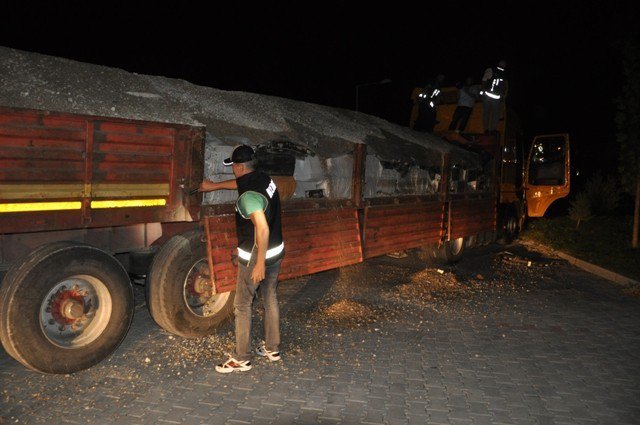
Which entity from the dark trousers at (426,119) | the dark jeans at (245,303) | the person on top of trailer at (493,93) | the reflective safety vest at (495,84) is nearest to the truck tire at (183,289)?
the dark jeans at (245,303)

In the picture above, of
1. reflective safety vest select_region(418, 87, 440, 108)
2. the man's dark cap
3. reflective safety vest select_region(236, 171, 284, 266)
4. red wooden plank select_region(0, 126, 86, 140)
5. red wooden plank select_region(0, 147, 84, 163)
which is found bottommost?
reflective safety vest select_region(236, 171, 284, 266)

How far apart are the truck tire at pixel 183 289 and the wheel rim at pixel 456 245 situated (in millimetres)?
6051

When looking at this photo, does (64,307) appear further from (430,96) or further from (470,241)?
(430,96)

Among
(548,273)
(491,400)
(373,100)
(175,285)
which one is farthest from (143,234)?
(373,100)

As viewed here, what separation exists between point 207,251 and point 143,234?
1.92 feet

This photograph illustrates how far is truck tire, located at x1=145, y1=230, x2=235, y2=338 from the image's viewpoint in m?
4.82

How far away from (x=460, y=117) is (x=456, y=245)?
2.87 metres

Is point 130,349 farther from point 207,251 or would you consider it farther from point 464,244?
point 464,244

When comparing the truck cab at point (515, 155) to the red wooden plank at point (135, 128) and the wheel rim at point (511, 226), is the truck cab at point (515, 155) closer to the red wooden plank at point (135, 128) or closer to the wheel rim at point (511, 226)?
the wheel rim at point (511, 226)

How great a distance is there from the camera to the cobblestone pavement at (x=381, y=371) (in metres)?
3.77

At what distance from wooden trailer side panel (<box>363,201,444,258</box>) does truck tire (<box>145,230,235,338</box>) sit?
8.56ft

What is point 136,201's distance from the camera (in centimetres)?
455

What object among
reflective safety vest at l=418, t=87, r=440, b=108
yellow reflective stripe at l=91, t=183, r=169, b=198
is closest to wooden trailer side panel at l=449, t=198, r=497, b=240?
reflective safety vest at l=418, t=87, r=440, b=108

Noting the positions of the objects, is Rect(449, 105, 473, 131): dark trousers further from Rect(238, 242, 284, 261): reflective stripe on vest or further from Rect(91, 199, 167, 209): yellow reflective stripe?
Rect(91, 199, 167, 209): yellow reflective stripe
